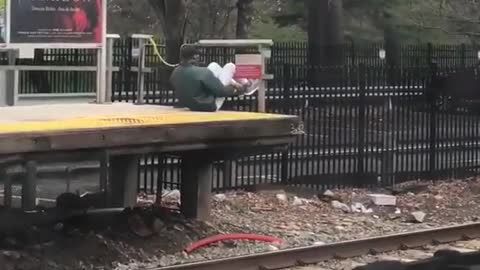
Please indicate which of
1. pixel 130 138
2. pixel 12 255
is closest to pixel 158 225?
pixel 130 138

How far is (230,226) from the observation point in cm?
1084

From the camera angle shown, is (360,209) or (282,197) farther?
(282,197)

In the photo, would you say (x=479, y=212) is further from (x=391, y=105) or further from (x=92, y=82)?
(x=92, y=82)

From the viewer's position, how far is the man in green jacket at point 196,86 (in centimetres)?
1052

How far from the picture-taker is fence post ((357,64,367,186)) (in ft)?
49.8

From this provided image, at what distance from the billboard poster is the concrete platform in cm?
81

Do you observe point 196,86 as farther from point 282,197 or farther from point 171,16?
point 171,16

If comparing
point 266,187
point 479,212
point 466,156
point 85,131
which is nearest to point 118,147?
point 85,131

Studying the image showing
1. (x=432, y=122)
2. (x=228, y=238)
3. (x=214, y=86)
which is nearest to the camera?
(x=228, y=238)

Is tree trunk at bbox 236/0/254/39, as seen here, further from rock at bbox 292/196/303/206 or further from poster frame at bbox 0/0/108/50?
poster frame at bbox 0/0/108/50

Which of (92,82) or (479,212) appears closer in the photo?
(479,212)

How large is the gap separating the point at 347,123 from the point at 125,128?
278 inches

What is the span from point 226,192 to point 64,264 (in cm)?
467

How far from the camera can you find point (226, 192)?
13.2 meters
